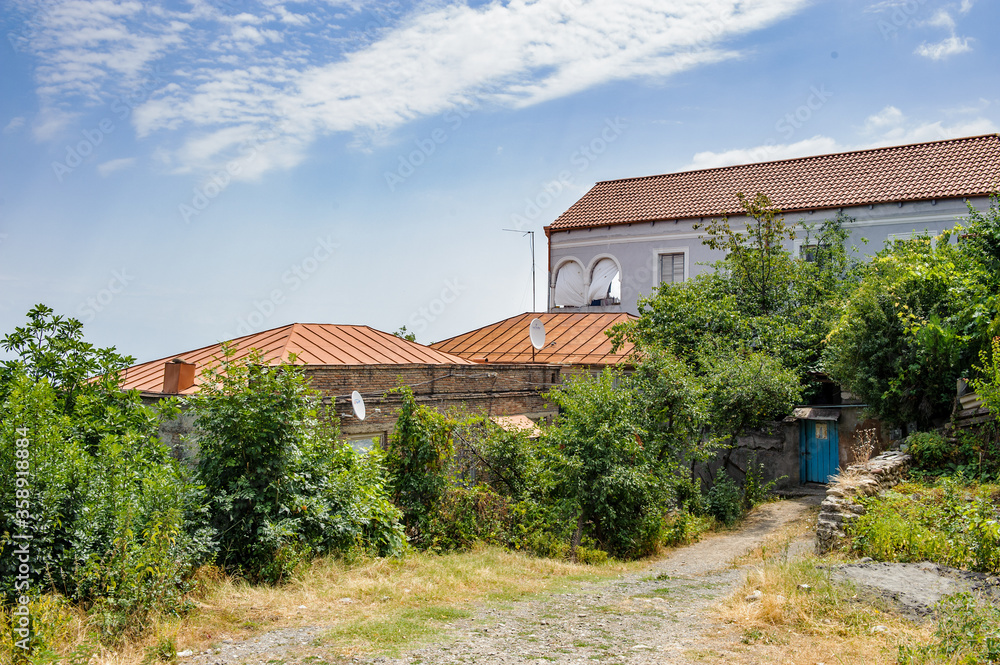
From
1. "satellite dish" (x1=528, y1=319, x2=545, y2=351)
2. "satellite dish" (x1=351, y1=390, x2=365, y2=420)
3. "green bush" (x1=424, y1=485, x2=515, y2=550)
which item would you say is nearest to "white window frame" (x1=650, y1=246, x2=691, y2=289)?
"satellite dish" (x1=528, y1=319, x2=545, y2=351)

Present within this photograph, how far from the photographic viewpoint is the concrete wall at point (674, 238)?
2527 centimetres

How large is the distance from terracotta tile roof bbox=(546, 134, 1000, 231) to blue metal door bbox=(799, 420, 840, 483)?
10.5 metres

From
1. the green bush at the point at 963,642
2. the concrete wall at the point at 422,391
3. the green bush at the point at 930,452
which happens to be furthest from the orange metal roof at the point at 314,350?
the green bush at the point at 963,642

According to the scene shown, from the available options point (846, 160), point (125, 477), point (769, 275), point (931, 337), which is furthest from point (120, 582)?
point (846, 160)

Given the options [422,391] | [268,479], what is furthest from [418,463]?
[422,391]

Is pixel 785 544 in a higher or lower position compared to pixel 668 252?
lower

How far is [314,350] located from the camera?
50.0ft

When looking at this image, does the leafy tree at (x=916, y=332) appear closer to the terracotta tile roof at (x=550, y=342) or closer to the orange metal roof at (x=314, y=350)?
the terracotta tile roof at (x=550, y=342)

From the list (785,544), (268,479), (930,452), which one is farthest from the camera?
(930,452)

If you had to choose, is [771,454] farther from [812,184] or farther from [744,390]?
[812,184]

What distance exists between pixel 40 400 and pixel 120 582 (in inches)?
77.8

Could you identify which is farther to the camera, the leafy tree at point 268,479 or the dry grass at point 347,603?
the leafy tree at point 268,479

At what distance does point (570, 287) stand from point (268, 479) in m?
25.1

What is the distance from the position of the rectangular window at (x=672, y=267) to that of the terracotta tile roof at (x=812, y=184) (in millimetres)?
1639
